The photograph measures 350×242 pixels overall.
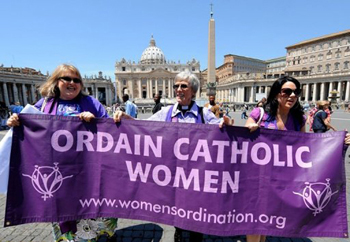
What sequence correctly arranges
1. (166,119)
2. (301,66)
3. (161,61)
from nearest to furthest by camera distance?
1. (166,119)
2. (301,66)
3. (161,61)

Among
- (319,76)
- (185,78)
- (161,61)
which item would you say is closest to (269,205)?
(185,78)

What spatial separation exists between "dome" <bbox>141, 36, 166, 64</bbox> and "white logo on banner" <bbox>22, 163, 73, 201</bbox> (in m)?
109

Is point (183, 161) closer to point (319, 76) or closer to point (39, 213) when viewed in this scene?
point (39, 213)

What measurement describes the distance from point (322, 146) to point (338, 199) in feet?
1.89

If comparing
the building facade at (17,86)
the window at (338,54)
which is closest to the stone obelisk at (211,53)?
the building facade at (17,86)

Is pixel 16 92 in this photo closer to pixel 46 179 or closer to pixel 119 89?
pixel 119 89

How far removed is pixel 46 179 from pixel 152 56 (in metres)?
113

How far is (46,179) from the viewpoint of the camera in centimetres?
227

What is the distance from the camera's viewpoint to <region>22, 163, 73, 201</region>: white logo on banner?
225 cm

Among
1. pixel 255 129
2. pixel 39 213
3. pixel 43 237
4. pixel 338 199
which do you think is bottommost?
pixel 43 237

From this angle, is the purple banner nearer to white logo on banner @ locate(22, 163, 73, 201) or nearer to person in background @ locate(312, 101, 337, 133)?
white logo on banner @ locate(22, 163, 73, 201)

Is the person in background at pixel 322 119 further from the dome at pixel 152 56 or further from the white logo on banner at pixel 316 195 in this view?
the dome at pixel 152 56

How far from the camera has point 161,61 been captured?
4262 inches

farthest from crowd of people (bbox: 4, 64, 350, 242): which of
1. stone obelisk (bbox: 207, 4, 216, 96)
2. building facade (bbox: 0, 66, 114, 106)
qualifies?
building facade (bbox: 0, 66, 114, 106)
